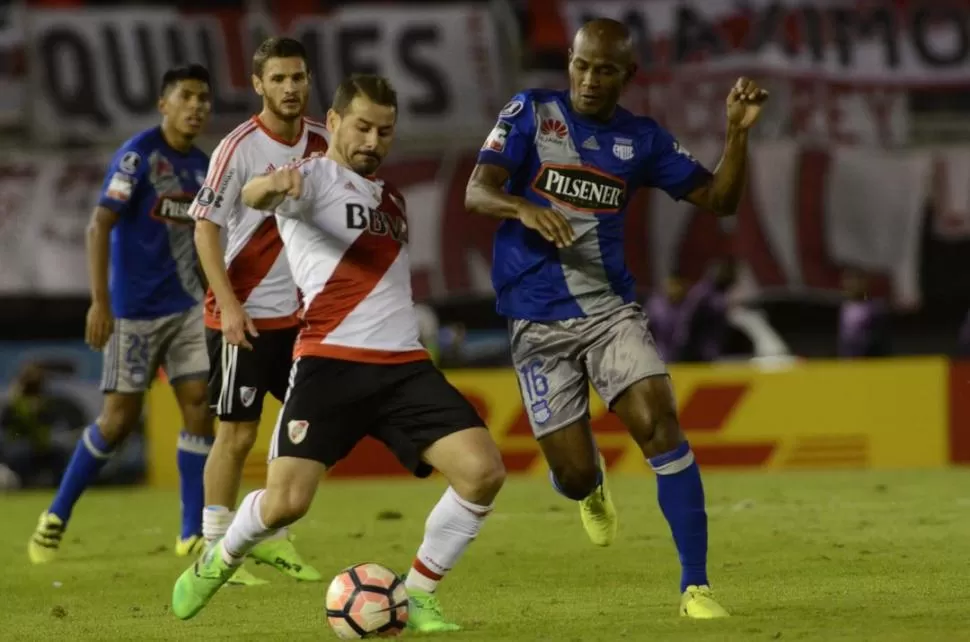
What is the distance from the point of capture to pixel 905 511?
11289mm

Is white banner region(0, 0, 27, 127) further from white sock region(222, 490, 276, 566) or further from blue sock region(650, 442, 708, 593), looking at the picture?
blue sock region(650, 442, 708, 593)

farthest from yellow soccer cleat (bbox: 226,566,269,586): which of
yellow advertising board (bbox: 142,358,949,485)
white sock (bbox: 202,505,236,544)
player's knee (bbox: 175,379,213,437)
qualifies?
yellow advertising board (bbox: 142,358,949,485)

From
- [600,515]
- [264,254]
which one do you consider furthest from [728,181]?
[264,254]

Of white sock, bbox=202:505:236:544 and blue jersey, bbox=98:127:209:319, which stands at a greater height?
blue jersey, bbox=98:127:209:319

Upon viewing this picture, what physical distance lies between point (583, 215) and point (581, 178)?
15cm

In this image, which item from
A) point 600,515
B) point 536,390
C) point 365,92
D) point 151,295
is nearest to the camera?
point 365,92

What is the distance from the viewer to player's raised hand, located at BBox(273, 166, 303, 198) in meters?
6.56

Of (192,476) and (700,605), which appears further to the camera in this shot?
(192,476)

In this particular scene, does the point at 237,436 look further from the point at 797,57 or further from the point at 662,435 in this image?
the point at 797,57

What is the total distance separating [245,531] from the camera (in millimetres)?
6836

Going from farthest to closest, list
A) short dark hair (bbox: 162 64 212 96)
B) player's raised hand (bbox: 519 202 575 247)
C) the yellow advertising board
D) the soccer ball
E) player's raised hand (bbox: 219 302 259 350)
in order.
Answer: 1. the yellow advertising board
2. short dark hair (bbox: 162 64 212 96)
3. player's raised hand (bbox: 219 302 259 350)
4. player's raised hand (bbox: 519 202 575 247)
5. the soccer ball

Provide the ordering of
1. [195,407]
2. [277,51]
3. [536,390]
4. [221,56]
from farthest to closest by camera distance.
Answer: [221,56] < [195,407] < [277,51] < [536,390]

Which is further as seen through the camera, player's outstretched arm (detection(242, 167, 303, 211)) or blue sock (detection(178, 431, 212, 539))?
blue sock (detection(178, 431, 212, 539))

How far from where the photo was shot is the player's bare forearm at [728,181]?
24.3ft
